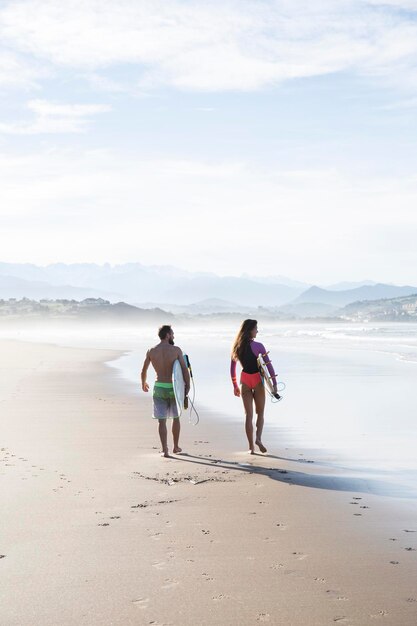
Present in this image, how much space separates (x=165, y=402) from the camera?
1112 centimetres

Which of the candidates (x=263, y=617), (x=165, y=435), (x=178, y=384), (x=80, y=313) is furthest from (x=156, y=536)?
(x=80, y=313)

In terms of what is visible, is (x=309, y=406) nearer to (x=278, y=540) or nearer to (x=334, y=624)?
(x=278, y=540)

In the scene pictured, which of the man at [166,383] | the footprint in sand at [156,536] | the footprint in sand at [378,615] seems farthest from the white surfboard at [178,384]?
the footprint in sand at [378,615]

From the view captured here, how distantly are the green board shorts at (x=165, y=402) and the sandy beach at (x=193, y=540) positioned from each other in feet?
2.09

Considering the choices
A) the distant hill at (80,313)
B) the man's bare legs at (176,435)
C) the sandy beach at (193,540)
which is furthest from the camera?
the distant hill at (80,313)

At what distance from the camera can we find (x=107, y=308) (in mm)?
180000

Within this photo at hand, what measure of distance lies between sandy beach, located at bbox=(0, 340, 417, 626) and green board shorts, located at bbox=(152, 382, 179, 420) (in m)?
0.64

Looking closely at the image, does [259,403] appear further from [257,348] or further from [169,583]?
[169,583]

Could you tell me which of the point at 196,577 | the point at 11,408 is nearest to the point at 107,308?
the point at 11,408

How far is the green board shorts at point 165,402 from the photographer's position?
11078 mm

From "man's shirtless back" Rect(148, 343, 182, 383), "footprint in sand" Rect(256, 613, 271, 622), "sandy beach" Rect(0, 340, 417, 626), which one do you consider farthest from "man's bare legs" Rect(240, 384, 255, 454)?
"footprint in sand" Rect(256, 613, 271, 622)

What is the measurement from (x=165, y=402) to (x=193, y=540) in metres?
4.69

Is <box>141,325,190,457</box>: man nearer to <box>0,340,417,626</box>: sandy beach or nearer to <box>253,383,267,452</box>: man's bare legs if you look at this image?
<box>0,340,417,626</box>: sandy beach

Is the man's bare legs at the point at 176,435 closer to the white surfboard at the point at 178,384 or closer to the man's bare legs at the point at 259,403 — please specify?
the white surfboard at the point at 178,384
